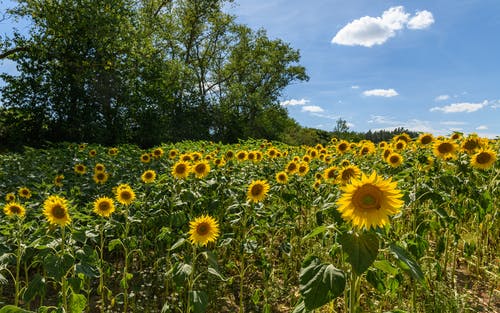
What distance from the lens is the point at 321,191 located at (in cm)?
374

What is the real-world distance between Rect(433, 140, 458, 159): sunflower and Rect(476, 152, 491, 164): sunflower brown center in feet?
0.62

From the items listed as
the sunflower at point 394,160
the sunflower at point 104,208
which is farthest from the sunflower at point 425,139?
the sunflower at point 104,208

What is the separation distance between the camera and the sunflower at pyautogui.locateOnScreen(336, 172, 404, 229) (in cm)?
149

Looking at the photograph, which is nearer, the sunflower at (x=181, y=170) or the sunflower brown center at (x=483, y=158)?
the sunflower brown center at (x=483, y=158)

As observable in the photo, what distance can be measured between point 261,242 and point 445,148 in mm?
1850

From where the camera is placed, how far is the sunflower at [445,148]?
3416 mm

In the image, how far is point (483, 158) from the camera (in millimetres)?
3326

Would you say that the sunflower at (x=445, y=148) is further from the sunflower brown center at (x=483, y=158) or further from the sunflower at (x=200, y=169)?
the sunflower at (x=200, y=169)

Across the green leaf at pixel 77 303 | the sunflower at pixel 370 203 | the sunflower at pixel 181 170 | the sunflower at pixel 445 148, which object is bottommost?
the green leaf at pixel 77 303

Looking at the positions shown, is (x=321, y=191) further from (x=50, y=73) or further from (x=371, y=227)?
(x=50, y=73)


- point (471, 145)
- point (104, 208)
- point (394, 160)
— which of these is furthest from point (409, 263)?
point (394, 160)

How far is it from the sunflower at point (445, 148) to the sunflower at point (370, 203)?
7.31 feet

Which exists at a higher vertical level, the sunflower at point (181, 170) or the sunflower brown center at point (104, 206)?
the sunflower at point (181, 170)

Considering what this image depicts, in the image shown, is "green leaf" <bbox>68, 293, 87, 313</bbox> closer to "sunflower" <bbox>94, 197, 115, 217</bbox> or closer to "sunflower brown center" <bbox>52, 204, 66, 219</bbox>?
"sunflower brown center" <bbox>52, 204, 66, 219</bbox>
